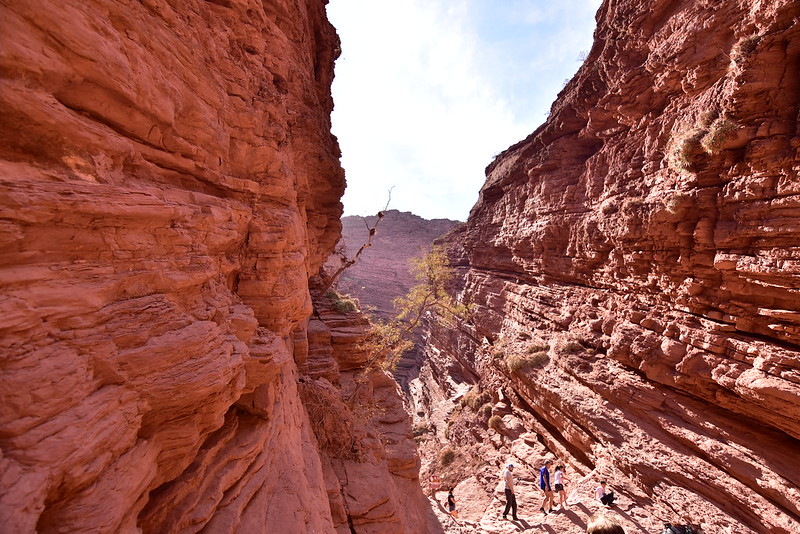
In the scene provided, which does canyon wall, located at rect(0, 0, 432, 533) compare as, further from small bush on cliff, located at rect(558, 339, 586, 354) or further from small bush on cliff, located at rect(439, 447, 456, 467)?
small bush on cliff, located at rect(439, 447, 456, 467)

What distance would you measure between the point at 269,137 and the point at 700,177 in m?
12.6

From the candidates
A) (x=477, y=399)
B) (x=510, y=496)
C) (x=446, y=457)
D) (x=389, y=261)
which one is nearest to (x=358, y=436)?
(x=510, y=496)

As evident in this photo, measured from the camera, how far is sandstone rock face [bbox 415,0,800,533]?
27.6 ft

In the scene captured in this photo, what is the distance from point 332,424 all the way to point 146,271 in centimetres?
680

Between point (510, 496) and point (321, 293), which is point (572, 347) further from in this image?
point (321, 293)

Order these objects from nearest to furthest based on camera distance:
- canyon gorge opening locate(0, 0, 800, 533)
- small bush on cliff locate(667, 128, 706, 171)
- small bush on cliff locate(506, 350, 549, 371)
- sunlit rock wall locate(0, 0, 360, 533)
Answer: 1. sunlit rock wall locate(0, 0, 360, 533)
2. canyon gorge opening locate(0, 0, 800, 533)
3. small bush on cliff locate(667, 128, 706, 171)
4. small bush on cliff locate(506, 350, 549, 371)

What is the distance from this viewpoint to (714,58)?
10.4m

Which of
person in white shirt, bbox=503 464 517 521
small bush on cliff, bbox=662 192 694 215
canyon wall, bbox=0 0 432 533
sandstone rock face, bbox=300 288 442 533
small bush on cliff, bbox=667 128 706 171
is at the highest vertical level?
small bush on cliff, bbox=667 128 706 171

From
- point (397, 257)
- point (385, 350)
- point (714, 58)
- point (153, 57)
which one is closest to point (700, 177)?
point (714, 58)

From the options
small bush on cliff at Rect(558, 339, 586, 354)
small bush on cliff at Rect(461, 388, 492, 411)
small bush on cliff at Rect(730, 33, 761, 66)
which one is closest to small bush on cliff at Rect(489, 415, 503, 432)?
small bush on cliff at Rect(461, 388, 492, 411)

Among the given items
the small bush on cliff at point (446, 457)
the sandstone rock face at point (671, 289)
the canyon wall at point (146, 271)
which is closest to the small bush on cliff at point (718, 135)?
the sandstone rock face at point (671, 289)

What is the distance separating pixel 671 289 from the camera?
37.4 feet

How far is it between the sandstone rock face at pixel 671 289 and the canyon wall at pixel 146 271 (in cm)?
928

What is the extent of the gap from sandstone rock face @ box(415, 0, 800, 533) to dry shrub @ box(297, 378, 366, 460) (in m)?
5.96
